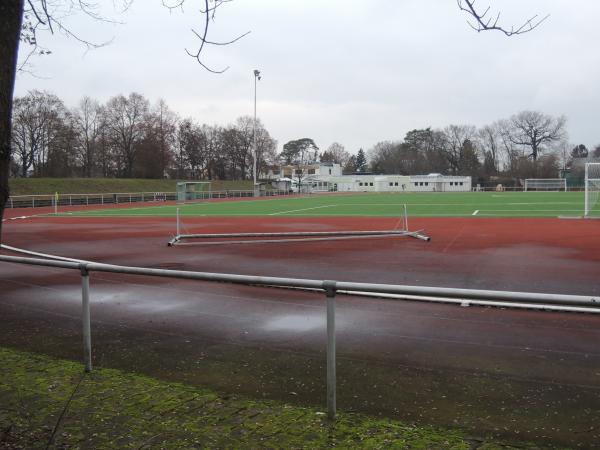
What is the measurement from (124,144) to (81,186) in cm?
2758

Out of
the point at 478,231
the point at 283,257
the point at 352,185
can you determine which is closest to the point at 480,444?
the point at 283,257

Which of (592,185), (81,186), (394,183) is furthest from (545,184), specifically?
(81,186)

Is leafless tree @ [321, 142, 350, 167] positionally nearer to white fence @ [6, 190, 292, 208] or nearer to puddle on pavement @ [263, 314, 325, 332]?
Answer: white fence @ [6, 190, 292, 208]

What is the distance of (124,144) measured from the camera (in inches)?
3497

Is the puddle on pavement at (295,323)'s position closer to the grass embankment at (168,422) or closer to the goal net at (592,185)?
the grass embankment at (168,422)

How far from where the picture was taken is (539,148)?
120m

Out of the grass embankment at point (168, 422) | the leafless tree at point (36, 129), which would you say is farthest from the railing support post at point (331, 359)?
the leafless tree at point (36, 129)

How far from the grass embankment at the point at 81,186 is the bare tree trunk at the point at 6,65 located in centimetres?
5154

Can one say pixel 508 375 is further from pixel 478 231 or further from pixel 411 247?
pixel 478 231

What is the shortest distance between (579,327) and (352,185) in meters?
118

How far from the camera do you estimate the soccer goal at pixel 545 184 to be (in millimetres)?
89344

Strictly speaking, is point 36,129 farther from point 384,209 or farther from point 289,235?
point 289,235

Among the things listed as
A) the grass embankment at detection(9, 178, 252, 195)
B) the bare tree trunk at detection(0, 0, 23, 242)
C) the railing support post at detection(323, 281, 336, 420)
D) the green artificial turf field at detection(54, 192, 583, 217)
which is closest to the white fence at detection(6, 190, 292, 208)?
the green artificial turf field at detection(54, 192, 583, 217)

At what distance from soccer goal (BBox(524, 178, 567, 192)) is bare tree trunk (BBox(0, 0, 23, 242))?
313 feet
